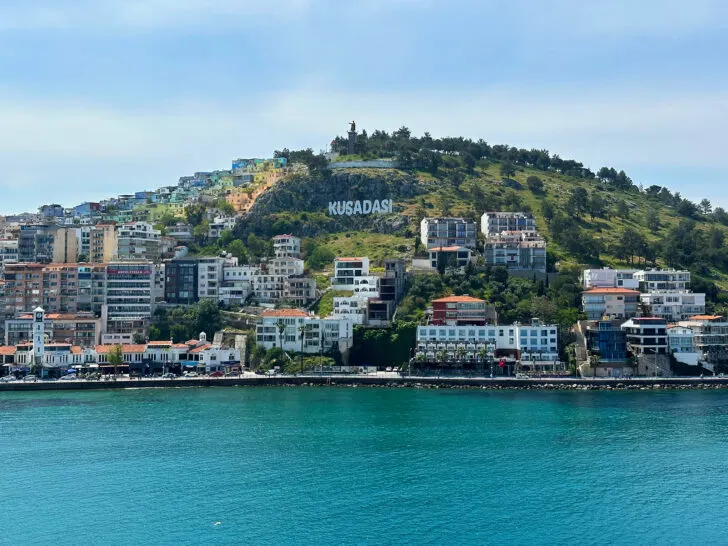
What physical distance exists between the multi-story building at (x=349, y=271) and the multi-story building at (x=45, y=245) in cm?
3355

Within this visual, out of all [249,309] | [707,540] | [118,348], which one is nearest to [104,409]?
[118,348]

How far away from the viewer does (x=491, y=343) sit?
73.5 meters

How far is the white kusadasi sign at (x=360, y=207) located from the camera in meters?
110

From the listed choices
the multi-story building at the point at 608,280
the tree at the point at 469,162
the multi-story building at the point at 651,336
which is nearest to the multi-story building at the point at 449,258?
the multi-story building at the point at 608,280

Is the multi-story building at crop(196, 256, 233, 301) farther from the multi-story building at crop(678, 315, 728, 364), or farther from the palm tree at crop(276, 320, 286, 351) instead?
the multi-story building at crop(678, 315, 728, 364)

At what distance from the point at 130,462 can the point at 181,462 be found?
262 cm

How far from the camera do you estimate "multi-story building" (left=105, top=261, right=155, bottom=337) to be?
8488 centimetres

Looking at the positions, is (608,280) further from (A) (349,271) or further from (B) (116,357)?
(B) (116,357)

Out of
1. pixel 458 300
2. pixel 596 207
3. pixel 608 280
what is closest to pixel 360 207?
pixel 596 207

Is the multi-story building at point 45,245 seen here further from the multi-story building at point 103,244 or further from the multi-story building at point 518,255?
the multi-story building at point 518,255

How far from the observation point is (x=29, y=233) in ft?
320

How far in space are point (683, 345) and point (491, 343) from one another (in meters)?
16.4

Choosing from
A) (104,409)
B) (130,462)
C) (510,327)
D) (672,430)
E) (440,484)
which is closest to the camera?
(440,484)

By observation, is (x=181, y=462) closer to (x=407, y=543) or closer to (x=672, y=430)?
(x=407, y=543)
